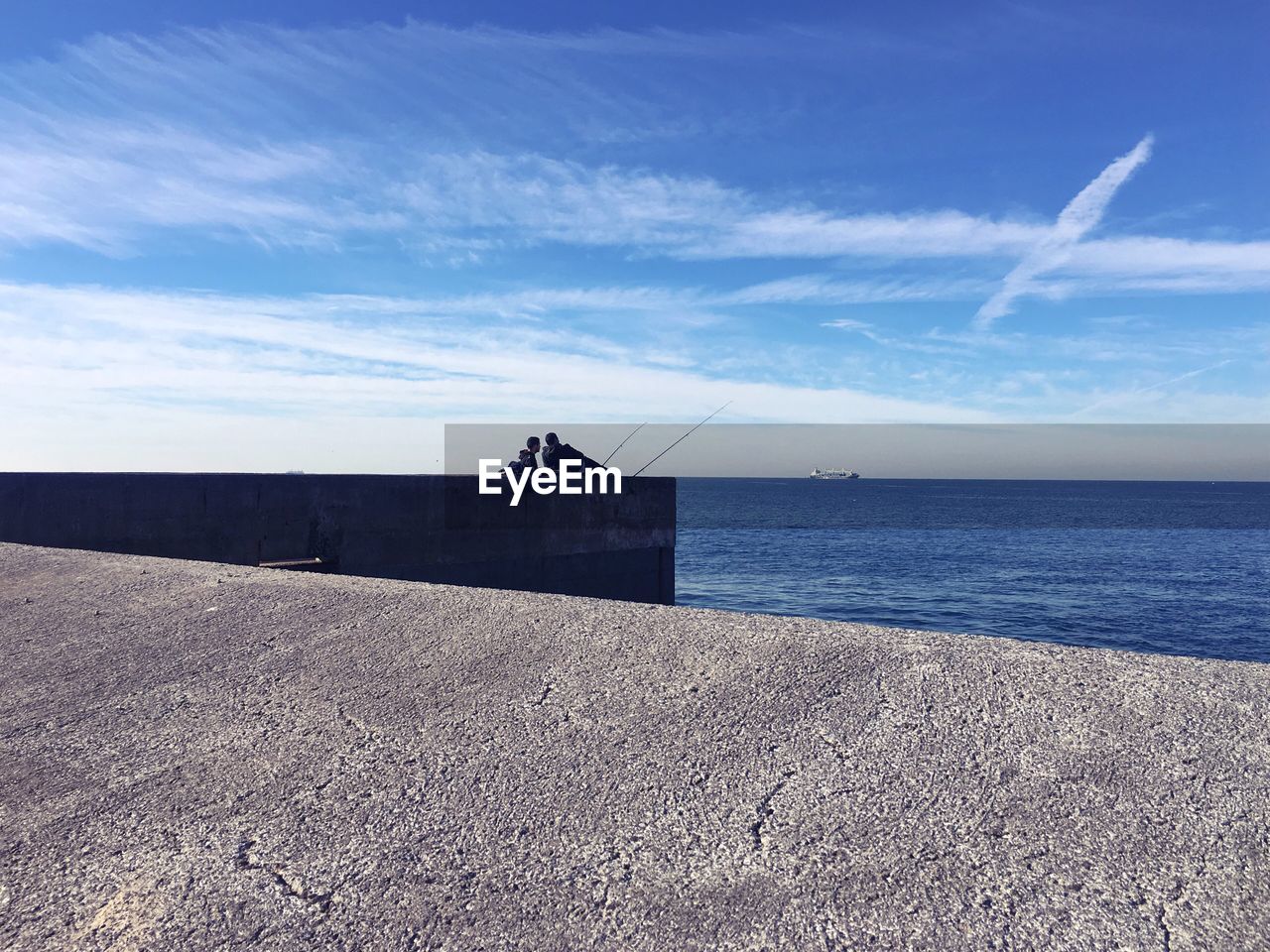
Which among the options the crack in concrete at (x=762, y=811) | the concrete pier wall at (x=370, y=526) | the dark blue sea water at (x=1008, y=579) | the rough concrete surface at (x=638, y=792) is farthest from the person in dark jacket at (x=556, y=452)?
the dark blue sea water at (x=1008, y=579)

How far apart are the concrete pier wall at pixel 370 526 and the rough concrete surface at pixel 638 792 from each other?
187 inches

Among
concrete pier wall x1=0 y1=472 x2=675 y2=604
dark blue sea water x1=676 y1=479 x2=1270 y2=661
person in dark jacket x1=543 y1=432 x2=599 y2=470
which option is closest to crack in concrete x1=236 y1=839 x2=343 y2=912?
concrete pier wall x1=0 y1=472 x2=675 y2=604

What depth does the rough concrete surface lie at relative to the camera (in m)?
1.90

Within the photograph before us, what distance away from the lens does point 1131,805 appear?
2.21 metres

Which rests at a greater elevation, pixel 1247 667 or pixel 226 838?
pixel 1247 667

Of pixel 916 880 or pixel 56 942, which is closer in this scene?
pixel 56 942

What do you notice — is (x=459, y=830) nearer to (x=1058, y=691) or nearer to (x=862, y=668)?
(x=862, y=668)

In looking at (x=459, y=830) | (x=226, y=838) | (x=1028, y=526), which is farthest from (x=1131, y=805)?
(x=1028, y=526)

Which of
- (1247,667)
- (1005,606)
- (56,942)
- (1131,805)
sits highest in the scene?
(1247,667)

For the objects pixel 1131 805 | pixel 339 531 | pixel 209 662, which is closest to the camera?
pixel 1131 805

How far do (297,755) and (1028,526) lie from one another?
64529 millimetres

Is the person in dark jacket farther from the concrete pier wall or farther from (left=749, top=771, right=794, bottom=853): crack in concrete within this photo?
(left=749, top=771, right=794, bottom=853): crack in concrete

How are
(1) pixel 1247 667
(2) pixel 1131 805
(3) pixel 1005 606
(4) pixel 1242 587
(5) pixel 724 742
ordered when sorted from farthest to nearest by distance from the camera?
1. (4) pixel 1242 587
2. (3) pixel 1005 606
3. (1) pixel 1247 667
4. (5) pixel 724 742
5. (2) pixel 1131 805

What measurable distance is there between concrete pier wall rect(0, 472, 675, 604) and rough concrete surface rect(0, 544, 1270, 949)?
476 cm
